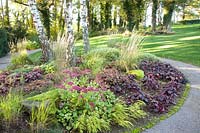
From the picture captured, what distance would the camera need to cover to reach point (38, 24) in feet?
27.2

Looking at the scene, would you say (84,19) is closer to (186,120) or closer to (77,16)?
(186,120)

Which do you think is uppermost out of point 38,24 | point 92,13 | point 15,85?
point 92,13

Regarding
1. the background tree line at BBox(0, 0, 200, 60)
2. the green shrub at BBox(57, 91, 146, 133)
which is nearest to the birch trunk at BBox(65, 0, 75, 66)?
the green shrub at BBox(57, 91, 146, 133)

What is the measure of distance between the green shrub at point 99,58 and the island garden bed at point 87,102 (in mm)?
83

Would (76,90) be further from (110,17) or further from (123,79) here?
(110,17)

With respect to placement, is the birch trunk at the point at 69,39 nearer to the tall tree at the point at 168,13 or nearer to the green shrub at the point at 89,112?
the green shrub at the point at 89,112

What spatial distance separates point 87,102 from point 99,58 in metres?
3.45

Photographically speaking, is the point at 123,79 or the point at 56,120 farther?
the point at 123,79

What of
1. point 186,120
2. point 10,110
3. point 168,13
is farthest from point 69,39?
point 168,13

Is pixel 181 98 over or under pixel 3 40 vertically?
under

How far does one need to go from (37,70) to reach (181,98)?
3597 millimetres

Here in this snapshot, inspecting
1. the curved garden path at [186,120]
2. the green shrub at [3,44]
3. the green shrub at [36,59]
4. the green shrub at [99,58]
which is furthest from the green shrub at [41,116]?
the green shrub at [3,44]

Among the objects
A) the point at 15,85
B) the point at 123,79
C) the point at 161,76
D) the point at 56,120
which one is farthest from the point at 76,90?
the point at 161,76

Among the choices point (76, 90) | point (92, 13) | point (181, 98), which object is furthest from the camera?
point (92, 13)
